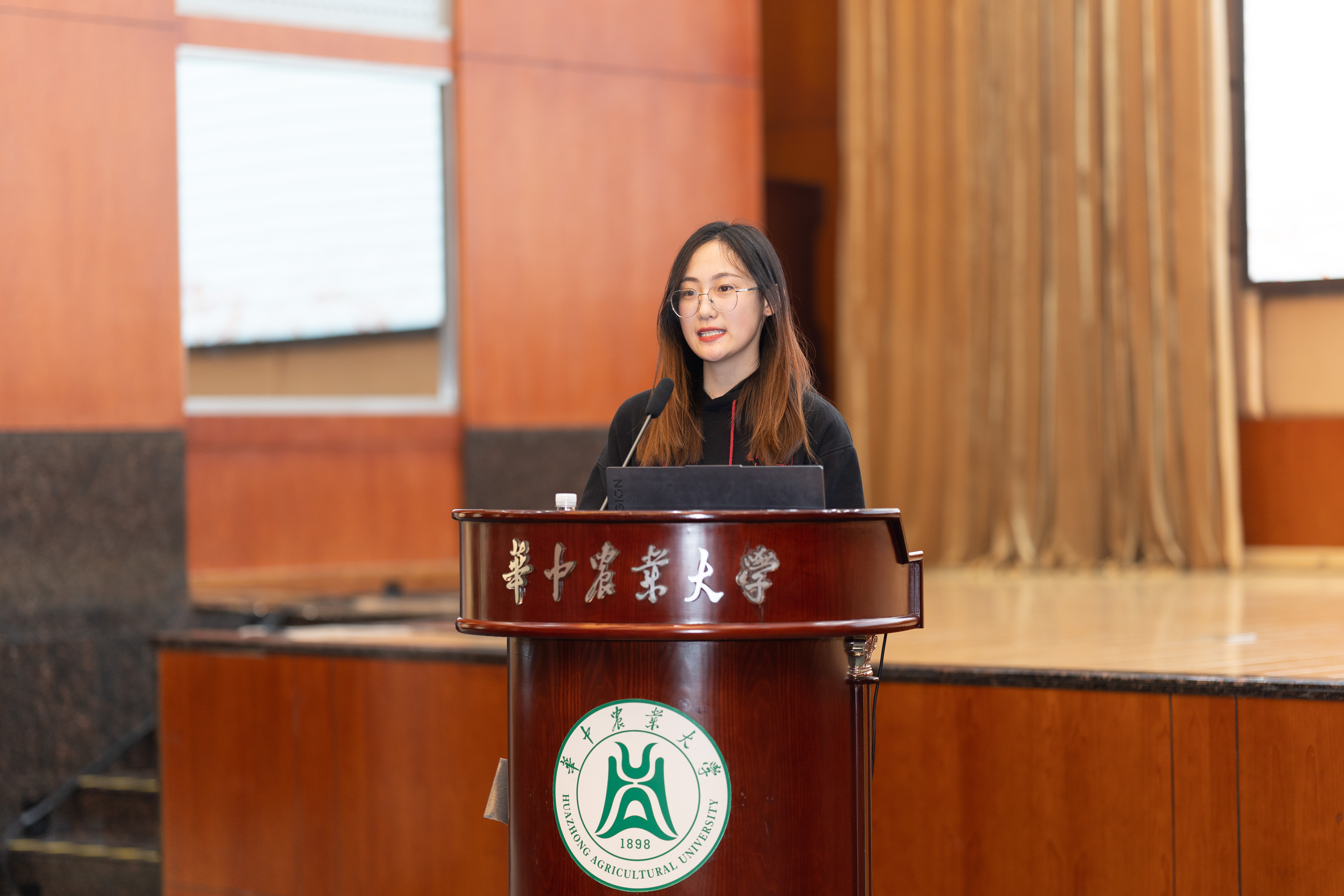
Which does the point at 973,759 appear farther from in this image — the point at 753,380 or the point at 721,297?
the point at 721,297

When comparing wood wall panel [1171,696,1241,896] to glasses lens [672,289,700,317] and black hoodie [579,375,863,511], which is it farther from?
glasses lens [672,289,700,317]

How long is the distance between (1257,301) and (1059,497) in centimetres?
107

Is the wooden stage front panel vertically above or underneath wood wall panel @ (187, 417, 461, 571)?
underneath

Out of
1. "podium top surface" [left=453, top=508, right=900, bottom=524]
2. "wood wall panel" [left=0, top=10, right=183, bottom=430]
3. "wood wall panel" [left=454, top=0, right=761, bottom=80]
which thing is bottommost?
"podium top surface" [left=453, top=508, right=900, bottom=524]

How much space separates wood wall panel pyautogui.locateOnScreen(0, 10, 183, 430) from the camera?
433 cm

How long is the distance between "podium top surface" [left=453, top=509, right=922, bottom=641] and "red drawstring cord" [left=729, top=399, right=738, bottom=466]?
0.29 m

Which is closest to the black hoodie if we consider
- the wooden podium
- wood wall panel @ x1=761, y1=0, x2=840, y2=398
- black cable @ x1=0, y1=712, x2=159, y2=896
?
the wooden podium

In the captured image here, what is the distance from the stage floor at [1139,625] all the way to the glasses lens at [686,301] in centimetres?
124

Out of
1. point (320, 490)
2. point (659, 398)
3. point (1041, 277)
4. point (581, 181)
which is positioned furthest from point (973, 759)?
point (1041, 277)

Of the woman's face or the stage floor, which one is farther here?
the stage floor

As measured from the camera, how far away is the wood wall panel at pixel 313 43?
4875 mm

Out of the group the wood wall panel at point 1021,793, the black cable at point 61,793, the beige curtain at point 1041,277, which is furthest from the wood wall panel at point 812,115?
the wood wall panel at point 1021,793

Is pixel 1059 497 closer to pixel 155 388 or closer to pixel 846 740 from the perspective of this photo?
pixel 155 388

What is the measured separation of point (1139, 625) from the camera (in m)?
3.88
